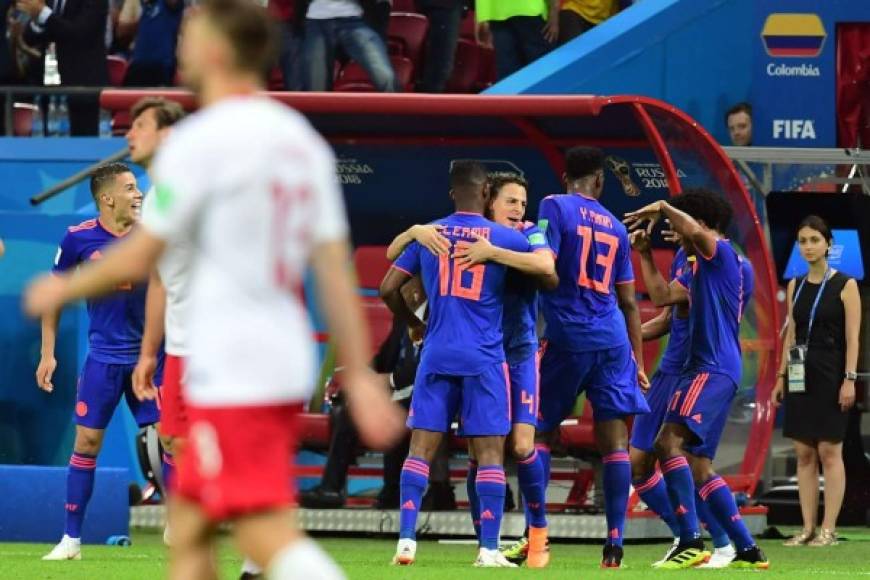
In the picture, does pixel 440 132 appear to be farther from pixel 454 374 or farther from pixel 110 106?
pixel 454 374

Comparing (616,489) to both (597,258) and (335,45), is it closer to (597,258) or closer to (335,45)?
(597,258)

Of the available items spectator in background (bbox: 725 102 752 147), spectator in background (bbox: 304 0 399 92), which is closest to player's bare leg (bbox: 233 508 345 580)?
spectator in background (bbox: 725 102 752 147)

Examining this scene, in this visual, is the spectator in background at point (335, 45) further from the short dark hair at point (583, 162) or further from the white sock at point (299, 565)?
the white sock at point (299, 565)

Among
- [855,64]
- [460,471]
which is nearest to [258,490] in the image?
[460,471]

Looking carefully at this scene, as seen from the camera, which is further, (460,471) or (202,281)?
(460,471)

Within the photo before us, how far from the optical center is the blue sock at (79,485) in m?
10.9

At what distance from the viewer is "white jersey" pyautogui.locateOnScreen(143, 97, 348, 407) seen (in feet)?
15.4

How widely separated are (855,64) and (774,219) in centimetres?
175

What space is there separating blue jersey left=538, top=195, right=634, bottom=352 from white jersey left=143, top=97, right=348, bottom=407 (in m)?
5.80

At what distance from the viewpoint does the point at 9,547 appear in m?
11.9

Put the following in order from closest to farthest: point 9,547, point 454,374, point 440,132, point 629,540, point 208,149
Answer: point 208,149 < point 454,374 < point 9,547 < point 629,540 < point 440,132

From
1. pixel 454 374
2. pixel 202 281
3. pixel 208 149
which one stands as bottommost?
pixel 454 374

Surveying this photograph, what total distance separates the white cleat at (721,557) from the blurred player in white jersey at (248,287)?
247 inches

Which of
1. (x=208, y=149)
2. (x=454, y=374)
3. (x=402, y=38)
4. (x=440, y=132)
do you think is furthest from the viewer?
(x=402, y=38)
